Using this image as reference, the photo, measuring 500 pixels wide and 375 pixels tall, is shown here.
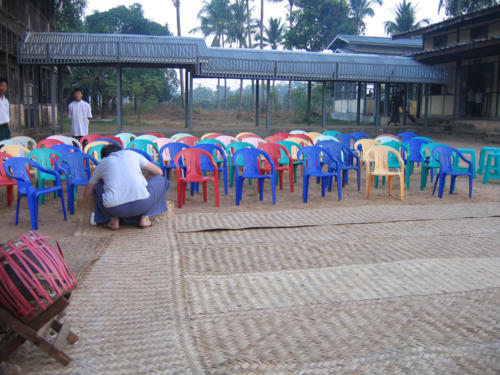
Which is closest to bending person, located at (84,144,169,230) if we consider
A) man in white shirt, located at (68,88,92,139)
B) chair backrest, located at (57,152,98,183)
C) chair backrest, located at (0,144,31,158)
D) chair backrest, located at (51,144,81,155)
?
chair backrest, located at (57,152,98,183)

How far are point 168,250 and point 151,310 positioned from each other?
1.34 meters

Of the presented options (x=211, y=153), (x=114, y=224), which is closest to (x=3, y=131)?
(x=211, y=153)

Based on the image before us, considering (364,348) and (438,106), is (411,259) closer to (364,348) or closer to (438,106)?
(364,348)

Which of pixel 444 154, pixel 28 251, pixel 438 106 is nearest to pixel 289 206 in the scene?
pixel 444 154

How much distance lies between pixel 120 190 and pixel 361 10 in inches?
1604

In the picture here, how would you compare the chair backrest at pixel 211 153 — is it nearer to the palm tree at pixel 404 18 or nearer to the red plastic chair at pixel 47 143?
the red plastic chair at pixel 47 143

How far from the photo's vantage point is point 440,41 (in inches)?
977

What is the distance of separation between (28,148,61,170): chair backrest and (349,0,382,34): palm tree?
37645 mm

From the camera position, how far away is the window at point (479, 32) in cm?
2155

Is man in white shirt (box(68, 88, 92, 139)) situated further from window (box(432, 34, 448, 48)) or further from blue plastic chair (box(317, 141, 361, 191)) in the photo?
window (box(432, 34, 448, 48))

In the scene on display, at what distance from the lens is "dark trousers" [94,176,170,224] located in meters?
5.36

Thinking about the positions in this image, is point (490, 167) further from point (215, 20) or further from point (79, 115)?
point (215, 20)

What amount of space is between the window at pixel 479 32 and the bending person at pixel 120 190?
20911 millimetres

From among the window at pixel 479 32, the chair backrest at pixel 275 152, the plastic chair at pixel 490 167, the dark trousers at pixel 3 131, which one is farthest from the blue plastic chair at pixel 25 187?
the window at pixel 479 32
